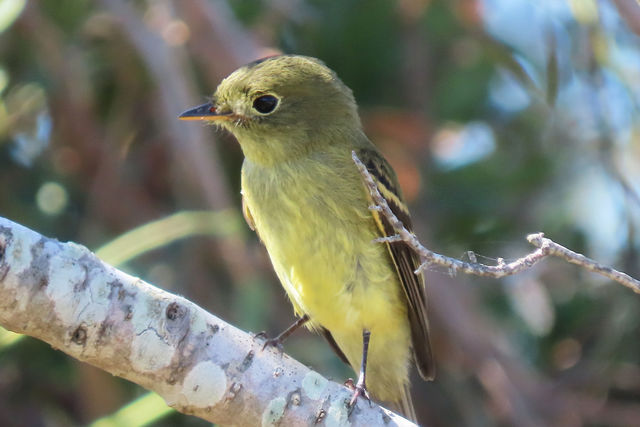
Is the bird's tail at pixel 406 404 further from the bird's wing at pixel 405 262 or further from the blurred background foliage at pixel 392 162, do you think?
the blurred background foliage at pixel 392 162

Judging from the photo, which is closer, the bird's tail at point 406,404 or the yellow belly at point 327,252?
the yellow belly at point 327,252

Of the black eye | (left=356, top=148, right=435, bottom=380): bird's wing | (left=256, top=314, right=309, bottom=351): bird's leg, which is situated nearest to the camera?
(left=256, top=314, right=309, bottom=351): bird's leg

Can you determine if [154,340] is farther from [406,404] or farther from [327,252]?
[406,404]

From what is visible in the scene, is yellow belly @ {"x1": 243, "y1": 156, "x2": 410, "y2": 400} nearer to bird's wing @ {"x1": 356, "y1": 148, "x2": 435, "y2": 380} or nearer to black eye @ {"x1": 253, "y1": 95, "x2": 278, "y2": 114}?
bird's wing @ {"x1": 356, "y1": 148, "x2": 435, "y2": 380}

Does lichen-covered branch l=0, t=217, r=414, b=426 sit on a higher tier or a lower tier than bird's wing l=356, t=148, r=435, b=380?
lower

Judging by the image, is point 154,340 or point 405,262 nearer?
point 154,340

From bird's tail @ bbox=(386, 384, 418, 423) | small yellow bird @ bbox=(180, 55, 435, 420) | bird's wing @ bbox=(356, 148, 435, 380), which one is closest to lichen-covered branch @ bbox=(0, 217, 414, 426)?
small yellow bird @ bbox=(180, 55, 435, 420)

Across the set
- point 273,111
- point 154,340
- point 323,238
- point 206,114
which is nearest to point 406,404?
point 323,238

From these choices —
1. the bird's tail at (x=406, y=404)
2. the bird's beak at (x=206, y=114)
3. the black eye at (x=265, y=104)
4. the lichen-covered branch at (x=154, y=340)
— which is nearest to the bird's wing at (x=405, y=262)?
Result: the bird's tail at (x=406, y=404)

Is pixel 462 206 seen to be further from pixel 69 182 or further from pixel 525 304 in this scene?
pixel 69 182
